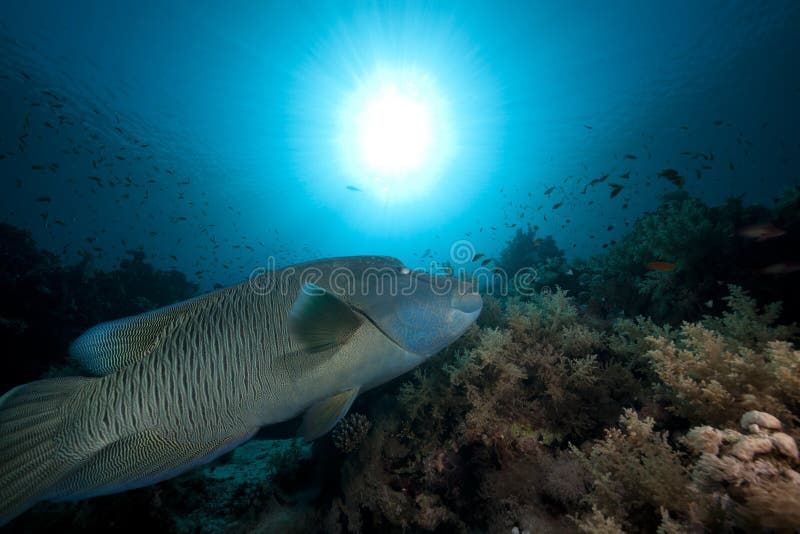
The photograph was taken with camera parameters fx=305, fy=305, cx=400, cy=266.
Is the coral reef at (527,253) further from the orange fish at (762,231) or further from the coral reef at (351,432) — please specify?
the coral reef at (351,432)

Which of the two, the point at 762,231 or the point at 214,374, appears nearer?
the point at 214,374

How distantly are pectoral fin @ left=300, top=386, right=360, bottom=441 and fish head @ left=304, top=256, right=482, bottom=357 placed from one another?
452 millimetres

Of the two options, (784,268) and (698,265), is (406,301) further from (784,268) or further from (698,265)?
(698,265)

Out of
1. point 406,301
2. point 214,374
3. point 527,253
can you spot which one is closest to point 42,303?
point 214,374

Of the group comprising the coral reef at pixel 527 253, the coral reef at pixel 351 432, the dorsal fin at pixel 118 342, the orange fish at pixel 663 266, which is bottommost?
the coral reef at pixel 351 432

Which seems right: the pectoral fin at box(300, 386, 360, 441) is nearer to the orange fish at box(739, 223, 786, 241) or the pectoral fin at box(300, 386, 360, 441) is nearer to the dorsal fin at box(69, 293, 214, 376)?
the dorsal fin at box(69, 293, 214, 376)

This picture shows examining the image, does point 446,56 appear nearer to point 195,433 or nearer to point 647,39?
point 647,39

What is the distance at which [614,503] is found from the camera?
5.20ft

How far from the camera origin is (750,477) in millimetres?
1111

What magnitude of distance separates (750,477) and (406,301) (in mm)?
1583

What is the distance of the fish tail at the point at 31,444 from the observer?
1348 millimetres

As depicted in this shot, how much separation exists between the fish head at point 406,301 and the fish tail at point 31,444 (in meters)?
1.39

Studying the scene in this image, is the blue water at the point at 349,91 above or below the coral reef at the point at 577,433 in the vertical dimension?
above

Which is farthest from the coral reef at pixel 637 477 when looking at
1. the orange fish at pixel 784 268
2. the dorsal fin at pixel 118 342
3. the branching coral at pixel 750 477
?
the orange fish at pixel 784 268
